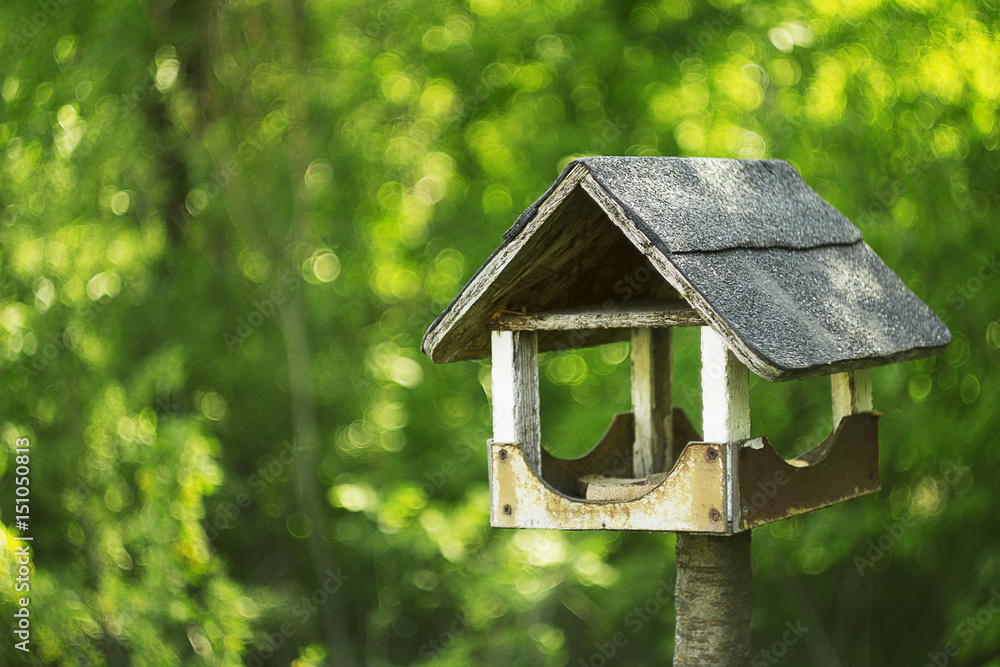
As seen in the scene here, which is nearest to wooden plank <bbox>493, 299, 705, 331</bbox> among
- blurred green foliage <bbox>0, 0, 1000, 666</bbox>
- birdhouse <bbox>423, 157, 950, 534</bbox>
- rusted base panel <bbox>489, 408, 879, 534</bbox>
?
birdhouse <bbox>423, 157, 950, 534</bbox>

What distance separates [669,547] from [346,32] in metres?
3.79

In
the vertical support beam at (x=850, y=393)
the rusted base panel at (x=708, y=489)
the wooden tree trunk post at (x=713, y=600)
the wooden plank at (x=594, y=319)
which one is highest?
the wooden plank at (x=594, y=319)

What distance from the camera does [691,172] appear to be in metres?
2.59

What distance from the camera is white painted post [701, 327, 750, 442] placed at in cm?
231

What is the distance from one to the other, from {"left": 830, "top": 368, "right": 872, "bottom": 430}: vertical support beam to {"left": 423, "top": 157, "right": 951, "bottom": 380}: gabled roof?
0.72ft

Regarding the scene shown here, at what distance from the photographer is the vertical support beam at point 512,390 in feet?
8.47

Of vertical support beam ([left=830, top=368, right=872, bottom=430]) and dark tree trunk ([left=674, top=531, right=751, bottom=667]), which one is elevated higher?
vertical support beam ([left=830, top=368, right=872, bottom=430])

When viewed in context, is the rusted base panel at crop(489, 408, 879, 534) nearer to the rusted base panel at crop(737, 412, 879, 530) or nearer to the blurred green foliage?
the rusted base panel at crop(737, 412, 879, 530)

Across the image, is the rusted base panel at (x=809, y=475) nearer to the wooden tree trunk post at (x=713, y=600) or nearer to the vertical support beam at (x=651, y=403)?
the wooden tree trunk post at (x=713, y=600)

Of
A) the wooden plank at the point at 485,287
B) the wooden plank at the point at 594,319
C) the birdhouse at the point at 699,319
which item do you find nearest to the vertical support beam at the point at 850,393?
the birdhouse at the point at 699,319

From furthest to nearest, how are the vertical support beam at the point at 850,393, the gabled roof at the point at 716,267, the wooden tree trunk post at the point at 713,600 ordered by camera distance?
1. the vertical support beam at the point at 850,393
2. the wooden tree trunk post at the point at 713,600
3. the gabled roof at the point at 716,267

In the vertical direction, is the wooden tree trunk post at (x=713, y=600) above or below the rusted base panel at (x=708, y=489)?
below

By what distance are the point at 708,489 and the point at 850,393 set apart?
84 cm

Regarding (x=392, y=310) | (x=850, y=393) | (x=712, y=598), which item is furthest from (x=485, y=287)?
(x=392, y=310)
